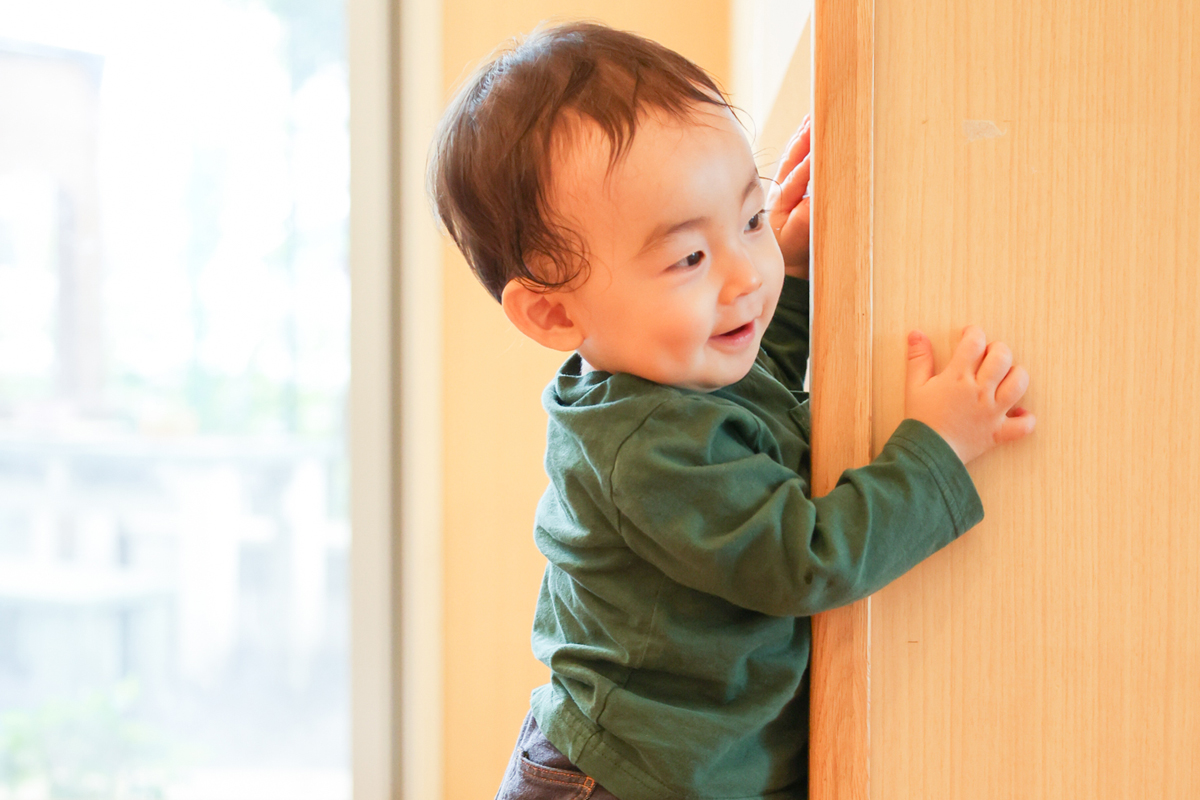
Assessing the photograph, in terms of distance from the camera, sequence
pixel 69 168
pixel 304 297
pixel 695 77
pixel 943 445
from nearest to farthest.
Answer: pixel 943 445
pixel 695 77
pixel 69 168
pixel 304 297

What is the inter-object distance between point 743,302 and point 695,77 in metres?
0.16

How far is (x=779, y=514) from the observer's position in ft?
1.60

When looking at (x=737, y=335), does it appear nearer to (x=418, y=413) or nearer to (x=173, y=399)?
(x=418, y=413)

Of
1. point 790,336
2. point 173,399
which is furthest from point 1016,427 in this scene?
point 173,399

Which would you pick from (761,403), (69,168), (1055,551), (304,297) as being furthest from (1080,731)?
(69,168)

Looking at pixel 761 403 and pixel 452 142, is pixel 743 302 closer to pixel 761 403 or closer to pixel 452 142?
pixel 761 403

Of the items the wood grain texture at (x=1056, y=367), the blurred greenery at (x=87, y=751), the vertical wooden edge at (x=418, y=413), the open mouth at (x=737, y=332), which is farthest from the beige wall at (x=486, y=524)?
the wood grain texture at (x=1056, y=367)

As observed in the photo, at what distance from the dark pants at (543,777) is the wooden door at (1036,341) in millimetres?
177

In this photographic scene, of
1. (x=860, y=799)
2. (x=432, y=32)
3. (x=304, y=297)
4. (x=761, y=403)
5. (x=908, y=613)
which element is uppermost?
(x=432, y=32)

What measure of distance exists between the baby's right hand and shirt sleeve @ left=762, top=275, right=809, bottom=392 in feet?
0.66

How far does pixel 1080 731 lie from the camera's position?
49 centimetres

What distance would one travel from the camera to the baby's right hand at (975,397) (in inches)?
18.7

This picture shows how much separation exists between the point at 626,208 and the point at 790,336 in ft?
0.74

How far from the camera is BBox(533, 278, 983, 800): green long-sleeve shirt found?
478 millimetres
